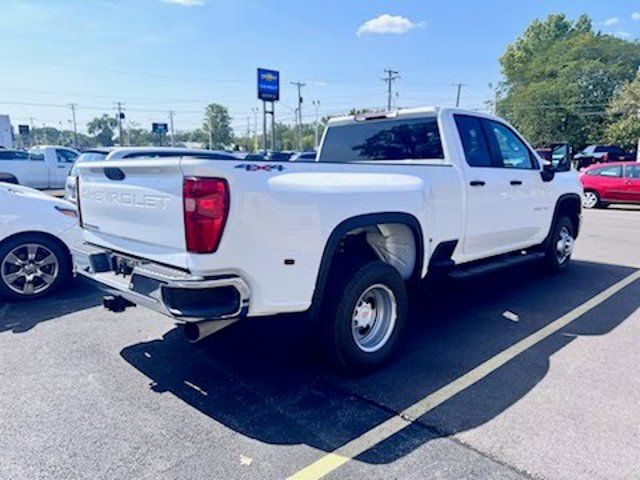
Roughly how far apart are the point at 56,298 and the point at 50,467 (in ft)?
11.0

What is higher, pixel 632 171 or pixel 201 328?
pixel 632 171

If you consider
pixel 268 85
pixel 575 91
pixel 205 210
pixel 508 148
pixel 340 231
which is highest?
pixel 575 91

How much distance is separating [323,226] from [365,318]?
1.04m

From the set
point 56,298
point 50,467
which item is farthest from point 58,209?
point 50,467

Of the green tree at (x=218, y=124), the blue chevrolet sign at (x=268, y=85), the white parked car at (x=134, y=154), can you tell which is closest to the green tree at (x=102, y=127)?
the green tree at (x=218, y=124)

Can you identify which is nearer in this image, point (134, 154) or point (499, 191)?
point (499, 191)

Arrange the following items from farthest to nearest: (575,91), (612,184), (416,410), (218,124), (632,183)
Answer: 1. (218,124)
2. (575,91)
3. (612,184)
4. (632,183)
5. (416,410)

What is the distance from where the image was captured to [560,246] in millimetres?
6469

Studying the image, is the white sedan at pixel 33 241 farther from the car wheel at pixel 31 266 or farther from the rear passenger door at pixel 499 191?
the rear passenger door at pixel 499 191

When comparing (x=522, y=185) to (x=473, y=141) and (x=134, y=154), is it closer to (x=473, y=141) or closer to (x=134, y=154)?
(x=473, y=141)

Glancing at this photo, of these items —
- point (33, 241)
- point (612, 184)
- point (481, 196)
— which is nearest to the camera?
point (481, 196)

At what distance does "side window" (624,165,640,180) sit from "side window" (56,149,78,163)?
19.5 m

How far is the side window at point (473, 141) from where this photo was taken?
462cm

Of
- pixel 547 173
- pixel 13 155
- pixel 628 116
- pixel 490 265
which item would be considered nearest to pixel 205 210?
pixel 490 265
